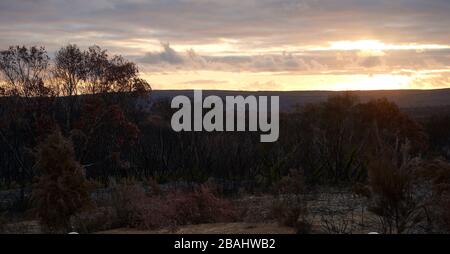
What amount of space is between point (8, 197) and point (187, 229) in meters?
11.3

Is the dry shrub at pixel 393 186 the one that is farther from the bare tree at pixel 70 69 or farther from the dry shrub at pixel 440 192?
Answer: the bare tree at pixel 70 69

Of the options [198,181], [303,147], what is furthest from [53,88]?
[303,147]

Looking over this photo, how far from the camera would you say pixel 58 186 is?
12570 mm

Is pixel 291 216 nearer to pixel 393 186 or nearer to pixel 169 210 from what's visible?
pixel 169 210

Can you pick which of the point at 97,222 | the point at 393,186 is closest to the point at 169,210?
the point at 97,222

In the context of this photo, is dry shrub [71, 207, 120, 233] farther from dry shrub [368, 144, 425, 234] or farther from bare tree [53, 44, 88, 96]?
bare tree [53, 44, 88, 96]

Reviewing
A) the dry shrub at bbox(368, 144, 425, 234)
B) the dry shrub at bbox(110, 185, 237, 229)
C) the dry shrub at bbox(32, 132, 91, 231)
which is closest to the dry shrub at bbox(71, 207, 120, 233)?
the dry shrub at bbox(110, 185, 237, 229)

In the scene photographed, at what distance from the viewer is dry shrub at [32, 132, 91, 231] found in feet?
41.4

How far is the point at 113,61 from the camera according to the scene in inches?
1088

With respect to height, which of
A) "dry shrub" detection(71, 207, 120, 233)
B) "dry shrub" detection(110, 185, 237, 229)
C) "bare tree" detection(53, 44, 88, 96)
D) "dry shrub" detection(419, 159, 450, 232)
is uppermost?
"bare tree" detection(53, 44, 88, 96)

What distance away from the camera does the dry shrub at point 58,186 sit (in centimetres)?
1263

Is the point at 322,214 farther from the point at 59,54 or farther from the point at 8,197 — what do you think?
the point at 59,54

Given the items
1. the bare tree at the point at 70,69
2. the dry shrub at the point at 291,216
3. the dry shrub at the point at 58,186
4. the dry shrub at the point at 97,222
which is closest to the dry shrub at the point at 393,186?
the dry shrub at the point at 291,216
